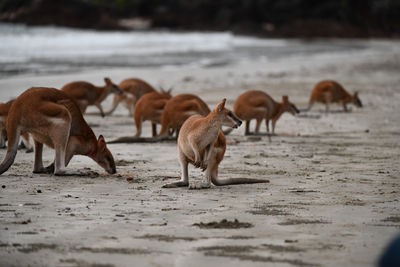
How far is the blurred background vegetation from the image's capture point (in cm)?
5638

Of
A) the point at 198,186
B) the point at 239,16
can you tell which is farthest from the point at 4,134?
the point at 239,16

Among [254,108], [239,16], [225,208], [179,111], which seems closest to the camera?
[225,208]

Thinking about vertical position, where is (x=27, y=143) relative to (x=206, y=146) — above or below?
below

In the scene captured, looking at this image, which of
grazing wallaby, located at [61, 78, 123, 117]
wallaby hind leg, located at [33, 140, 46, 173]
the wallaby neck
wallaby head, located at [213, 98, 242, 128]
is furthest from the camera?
the wallaby neck

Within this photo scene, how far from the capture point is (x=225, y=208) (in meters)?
5.14

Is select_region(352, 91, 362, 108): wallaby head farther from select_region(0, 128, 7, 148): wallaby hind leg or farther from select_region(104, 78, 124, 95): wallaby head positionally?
select_region(0, 128, 7, 148): wallaby hind leg

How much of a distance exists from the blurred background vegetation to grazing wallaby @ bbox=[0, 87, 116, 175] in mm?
42407

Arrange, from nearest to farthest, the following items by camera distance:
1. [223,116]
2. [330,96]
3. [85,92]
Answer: [223,116] < [85,92] < [330,96]

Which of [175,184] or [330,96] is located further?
[330,96]

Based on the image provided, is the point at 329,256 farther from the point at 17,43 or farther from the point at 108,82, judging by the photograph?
the point at 17,43

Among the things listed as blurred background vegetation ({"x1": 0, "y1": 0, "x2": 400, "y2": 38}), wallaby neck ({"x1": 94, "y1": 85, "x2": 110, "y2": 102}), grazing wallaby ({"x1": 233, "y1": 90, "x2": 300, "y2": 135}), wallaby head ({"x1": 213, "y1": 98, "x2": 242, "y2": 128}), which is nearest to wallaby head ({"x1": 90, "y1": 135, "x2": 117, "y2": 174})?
wallaby head ({"x1": 213, "y1": 98, "x2": 242, "y2": 128})

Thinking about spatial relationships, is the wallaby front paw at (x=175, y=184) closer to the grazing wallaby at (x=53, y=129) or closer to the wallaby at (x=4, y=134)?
the grazing wallaby at (x=53, y=129)

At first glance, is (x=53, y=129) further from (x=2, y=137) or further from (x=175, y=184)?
(x=2, y=137)

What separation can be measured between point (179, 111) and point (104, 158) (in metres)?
2.22
